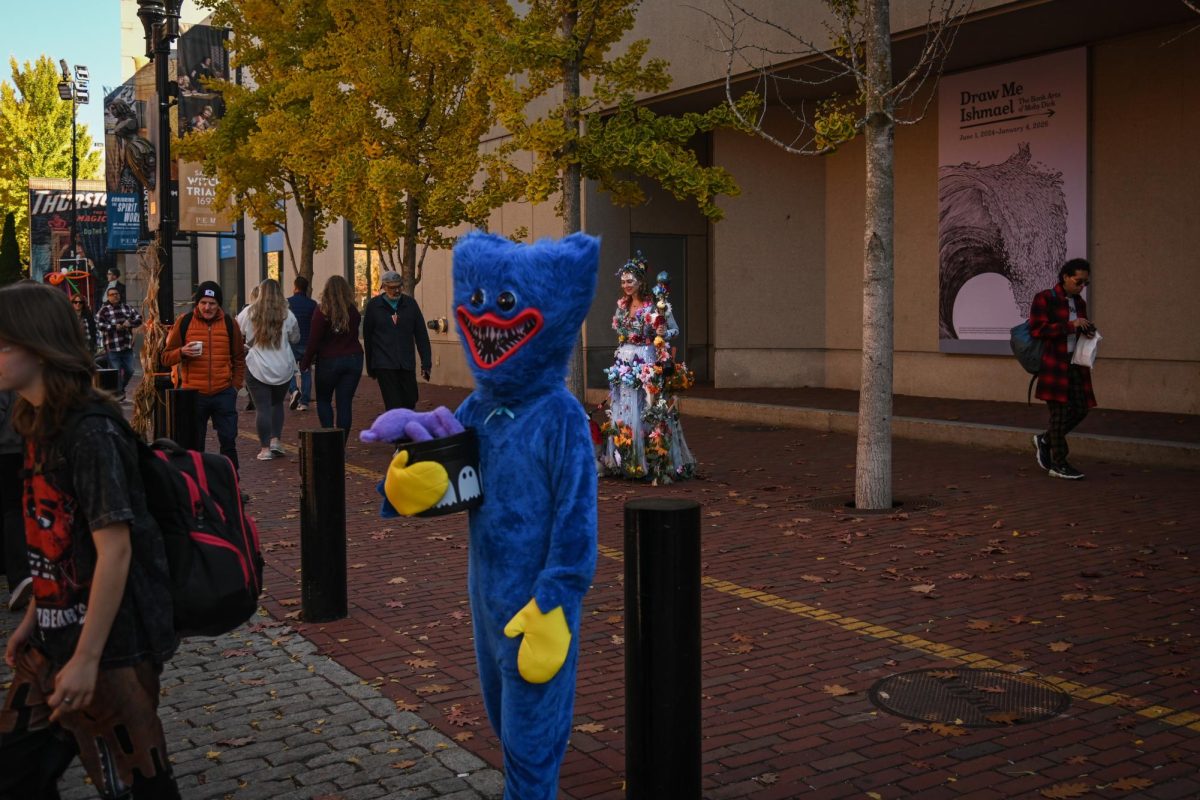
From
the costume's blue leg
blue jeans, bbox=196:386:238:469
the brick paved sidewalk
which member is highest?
blue jeans, bbox=196:386:238:469

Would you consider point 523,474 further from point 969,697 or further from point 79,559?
point 969,697

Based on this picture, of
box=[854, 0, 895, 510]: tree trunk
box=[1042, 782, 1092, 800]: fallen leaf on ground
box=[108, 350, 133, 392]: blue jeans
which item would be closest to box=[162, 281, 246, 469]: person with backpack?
box=[854, 0, 895, 510]: tree trunk

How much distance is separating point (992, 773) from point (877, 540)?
4194mm

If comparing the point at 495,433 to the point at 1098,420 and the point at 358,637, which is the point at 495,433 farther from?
the point at 1098,420

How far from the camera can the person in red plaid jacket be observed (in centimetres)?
1066

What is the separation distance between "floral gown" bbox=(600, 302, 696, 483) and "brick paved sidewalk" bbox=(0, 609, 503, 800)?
18.5ft

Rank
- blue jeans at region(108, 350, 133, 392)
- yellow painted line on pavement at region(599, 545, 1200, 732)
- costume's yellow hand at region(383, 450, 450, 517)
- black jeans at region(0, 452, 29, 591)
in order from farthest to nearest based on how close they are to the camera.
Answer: blue jeans at region(108, 350, 133, 392) → black jeans at region(0, 452, 29, 591) → yellow painted line on pavement at region(599, 545, 1200, 732) → costume's yellow hand at region(383, 450, 450, 517)

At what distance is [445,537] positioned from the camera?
353 inches

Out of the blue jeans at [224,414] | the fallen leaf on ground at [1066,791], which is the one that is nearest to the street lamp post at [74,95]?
the blue jeans at [224,414]

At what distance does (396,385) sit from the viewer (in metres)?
13.2

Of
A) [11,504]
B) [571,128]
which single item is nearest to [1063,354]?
[571,128]

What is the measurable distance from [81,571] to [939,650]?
4114mm

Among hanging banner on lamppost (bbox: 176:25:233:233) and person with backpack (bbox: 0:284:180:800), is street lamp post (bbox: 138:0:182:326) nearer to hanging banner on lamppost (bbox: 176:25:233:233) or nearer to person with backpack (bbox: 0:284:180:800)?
hanging banner on lamppost (bbox: 176:25:233:233)

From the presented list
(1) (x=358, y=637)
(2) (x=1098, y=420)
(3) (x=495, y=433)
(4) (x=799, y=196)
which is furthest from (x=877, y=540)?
(4) (x=799, y=196)
